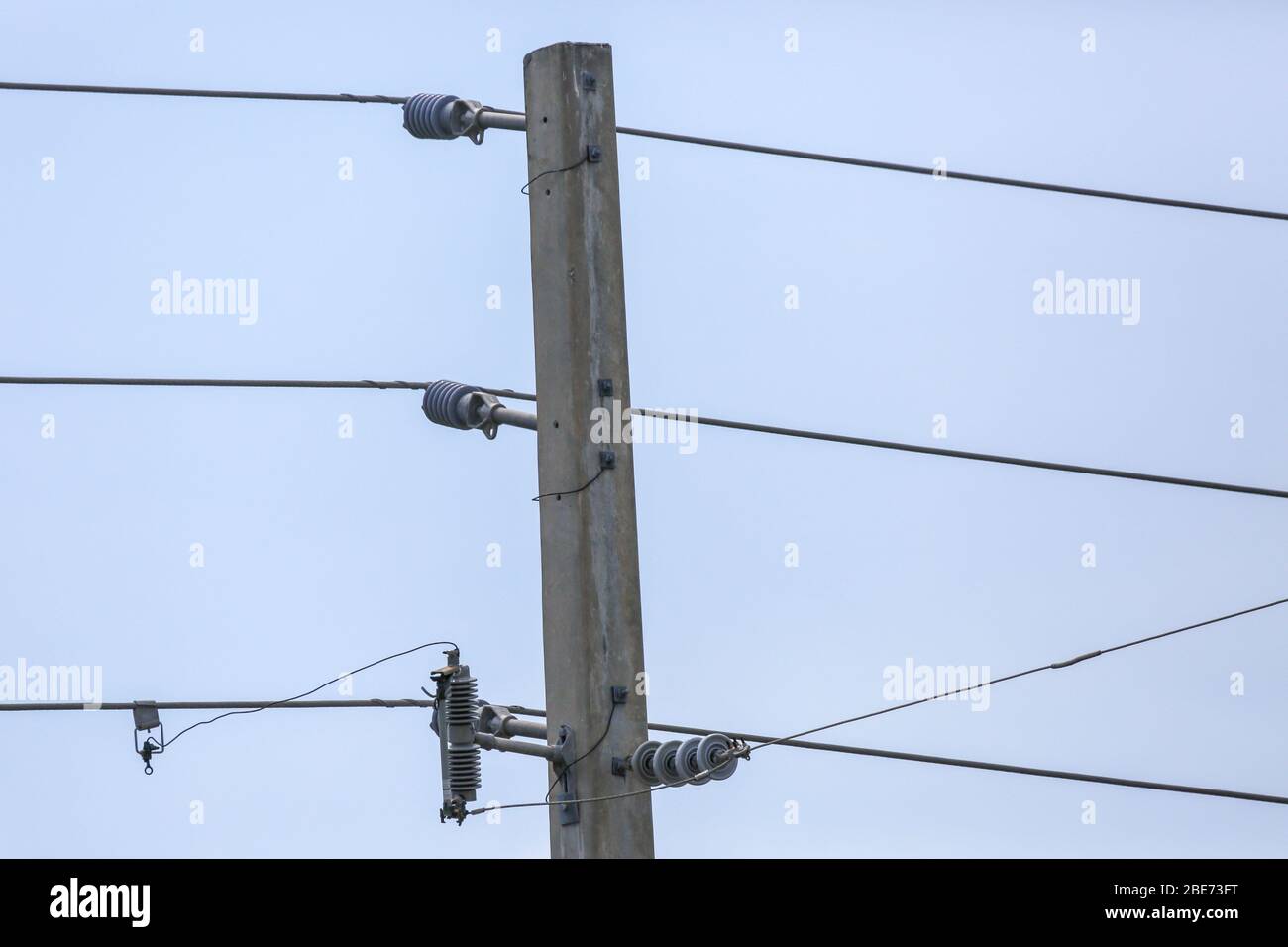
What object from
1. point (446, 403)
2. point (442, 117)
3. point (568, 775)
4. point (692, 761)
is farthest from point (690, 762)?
point (442, 117)

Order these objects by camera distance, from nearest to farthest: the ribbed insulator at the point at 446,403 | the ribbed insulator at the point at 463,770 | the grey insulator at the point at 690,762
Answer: the grey insulator at the point at 690,762 → the ribbed insulator at the point at 463,770 → the ribbed insulator at the point at 446,403

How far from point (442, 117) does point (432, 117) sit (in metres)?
0.06

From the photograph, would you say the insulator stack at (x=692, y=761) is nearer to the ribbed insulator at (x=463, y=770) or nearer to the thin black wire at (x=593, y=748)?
the thin black wire at (x=593, y=748)

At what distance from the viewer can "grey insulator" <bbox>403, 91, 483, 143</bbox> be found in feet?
40.8

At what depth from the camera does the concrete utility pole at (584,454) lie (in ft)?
37.5

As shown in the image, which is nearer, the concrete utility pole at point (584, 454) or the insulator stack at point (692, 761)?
the insulator stack at point (692, 761)

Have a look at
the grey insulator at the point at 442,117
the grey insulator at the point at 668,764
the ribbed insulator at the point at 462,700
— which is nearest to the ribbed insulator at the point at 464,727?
the ribbed insulator at the point at 462,700

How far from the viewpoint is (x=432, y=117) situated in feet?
41.0

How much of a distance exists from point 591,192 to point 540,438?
1.25m

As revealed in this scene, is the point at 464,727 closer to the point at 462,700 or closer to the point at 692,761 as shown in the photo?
the point at 462,700

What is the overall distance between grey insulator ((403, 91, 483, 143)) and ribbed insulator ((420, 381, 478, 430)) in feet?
4.35

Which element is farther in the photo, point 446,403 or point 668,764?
point 446,403

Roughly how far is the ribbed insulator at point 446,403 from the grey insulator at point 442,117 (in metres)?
1.33

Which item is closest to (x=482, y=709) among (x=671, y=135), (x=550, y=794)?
(x=550, y=794)
